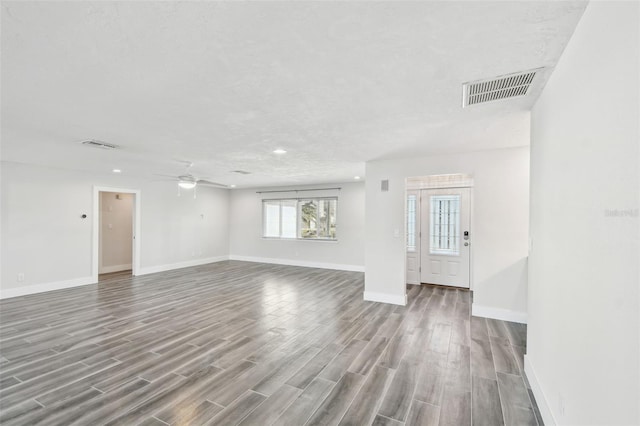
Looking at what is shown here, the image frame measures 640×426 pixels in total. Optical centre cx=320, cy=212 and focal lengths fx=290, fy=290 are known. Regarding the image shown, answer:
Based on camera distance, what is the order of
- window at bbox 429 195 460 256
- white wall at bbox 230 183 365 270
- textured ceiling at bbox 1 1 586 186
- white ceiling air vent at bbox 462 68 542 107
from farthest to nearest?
white wall at bbox 230 183 365 270, window at bbox 429 195 460 256, white ceiling air vent at bbox 462 68 542 107, textured ceiling at bbox 1 1 586 186

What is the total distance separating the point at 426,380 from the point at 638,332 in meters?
2.01

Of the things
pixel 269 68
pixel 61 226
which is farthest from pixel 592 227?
pixel 61 226

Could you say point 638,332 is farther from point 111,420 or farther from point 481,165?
point 481,165

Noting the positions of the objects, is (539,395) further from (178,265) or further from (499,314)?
(178,265)

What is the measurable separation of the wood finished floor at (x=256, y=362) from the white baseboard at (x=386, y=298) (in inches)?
6.5

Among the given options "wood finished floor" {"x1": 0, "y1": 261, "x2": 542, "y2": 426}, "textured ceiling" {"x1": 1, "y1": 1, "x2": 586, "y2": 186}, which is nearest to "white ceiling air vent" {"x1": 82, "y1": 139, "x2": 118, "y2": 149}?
"textured ceiling" {"x1": 1, "y1": 1, "x2": 586, "y2": 186}

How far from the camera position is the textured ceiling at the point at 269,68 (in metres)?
1.41

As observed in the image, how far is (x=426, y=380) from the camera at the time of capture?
258 centimetres

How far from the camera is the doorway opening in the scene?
19.3 feet

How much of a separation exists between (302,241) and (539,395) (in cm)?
684

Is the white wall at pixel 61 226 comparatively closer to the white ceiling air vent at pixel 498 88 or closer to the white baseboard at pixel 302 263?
the white baseboard at pixel 302 263

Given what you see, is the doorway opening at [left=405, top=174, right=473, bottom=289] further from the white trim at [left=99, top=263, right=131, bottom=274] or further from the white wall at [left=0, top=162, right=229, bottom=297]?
the white trim at [left=99, top=263, right=131, bottom=274]

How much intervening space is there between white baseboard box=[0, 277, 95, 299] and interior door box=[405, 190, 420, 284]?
6970 millimetres

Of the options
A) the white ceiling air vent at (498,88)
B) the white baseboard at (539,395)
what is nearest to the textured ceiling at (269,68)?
the white ceiling air vent at (498,88)
